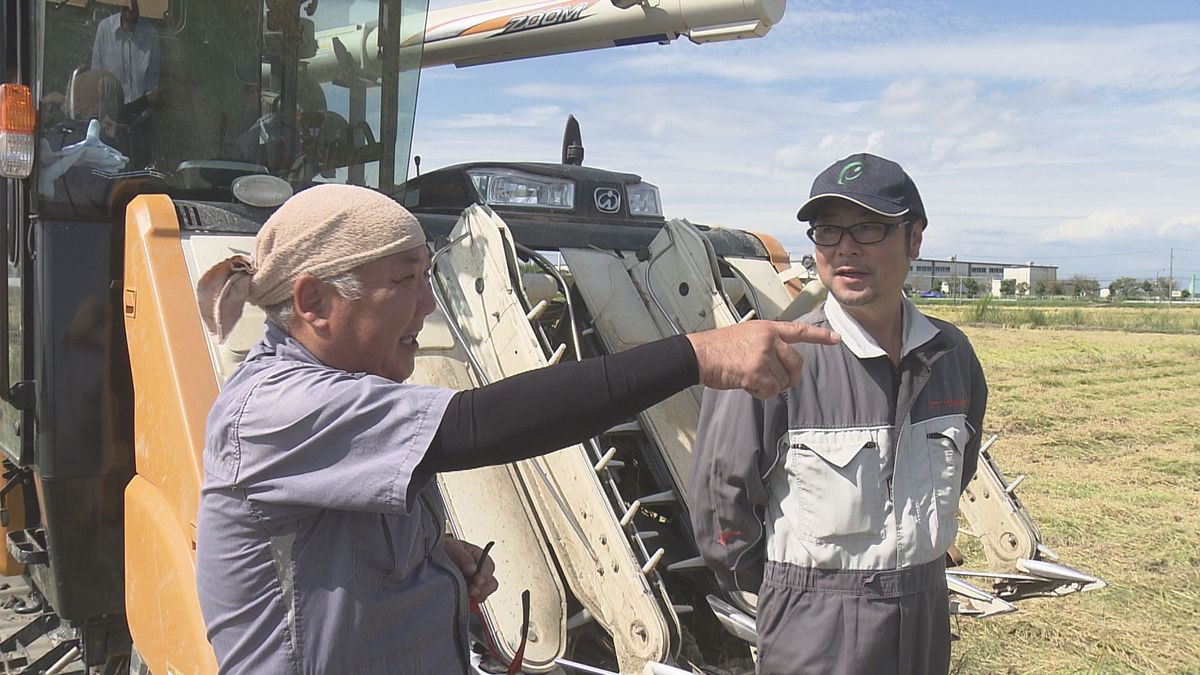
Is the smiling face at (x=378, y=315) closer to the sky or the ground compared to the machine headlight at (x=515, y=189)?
closer to the ground

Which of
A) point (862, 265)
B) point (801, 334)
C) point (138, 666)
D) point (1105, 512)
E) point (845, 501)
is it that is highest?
point (862, 265)

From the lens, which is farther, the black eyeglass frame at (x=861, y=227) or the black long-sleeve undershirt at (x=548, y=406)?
the black eyeglass frame at (x=861, y=227)

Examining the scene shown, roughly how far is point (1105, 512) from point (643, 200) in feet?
14.7

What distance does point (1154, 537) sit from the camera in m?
6.55

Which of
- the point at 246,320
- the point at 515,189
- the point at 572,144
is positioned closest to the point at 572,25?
the point at 572,144

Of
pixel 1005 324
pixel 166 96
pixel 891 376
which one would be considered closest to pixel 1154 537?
pixel 891 376

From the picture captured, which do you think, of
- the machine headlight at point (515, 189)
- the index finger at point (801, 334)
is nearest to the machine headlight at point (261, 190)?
the machine headlight at point (515, 189)

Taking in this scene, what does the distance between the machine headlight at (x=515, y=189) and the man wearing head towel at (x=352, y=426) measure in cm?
281

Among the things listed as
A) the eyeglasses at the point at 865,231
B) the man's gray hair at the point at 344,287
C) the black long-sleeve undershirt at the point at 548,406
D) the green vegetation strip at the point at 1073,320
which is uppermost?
the eyeglasses at the point at 865,231

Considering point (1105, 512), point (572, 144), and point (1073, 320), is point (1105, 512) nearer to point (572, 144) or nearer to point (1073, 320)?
point (572, 144)

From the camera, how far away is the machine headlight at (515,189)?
4.34 meters

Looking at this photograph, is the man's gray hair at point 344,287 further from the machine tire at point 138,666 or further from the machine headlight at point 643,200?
the machine headlight at point 643,200

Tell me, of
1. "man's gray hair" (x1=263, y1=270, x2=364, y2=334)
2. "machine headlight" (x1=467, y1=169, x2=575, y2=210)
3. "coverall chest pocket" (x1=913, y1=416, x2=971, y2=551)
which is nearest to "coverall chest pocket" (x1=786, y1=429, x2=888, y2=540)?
"coverall chest pocket" (x1=913, y1=416, x2=971, y2=551)

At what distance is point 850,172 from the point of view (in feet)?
7.98
